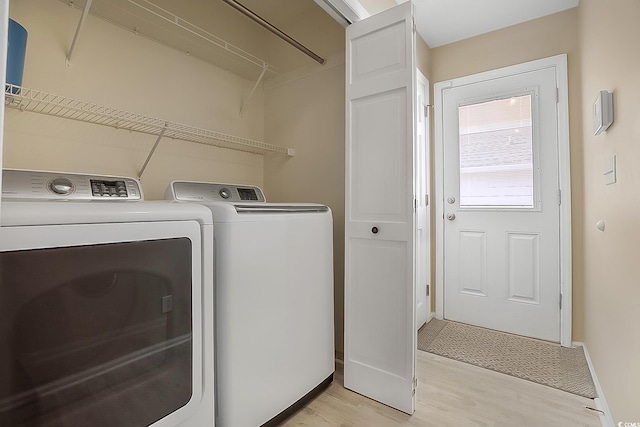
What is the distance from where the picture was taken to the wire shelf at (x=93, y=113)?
1271mm

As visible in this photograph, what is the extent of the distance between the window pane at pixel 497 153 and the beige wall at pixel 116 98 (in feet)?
6.36

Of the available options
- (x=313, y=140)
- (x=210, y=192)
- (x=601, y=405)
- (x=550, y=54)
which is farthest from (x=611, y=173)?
(x=210, y=192)

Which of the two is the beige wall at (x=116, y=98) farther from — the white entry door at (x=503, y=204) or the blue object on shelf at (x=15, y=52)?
the white entry door at (x=503, y=204)

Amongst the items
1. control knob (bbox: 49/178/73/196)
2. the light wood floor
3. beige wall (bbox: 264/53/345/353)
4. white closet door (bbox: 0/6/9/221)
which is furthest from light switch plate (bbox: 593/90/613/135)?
control knob (bbox: 49/178/73/196)

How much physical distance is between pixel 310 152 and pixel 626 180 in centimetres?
165

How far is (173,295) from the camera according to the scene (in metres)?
1.08

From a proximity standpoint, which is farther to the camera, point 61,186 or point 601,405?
point 601,405

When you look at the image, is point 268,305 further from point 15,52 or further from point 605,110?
point 605,110

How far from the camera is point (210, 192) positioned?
1780 millimetres

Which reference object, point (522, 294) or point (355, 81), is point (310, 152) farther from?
point (522, 294)

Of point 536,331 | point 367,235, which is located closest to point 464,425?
point 367,235

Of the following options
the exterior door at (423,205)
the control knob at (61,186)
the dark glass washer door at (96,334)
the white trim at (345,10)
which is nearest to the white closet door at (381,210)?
the white trim at (345,10)

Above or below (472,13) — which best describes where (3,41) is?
below

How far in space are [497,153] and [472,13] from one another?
1.10m
